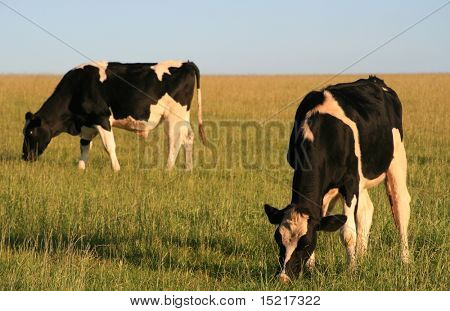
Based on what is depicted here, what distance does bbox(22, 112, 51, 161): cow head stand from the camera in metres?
13.4

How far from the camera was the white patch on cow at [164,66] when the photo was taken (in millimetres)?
13805

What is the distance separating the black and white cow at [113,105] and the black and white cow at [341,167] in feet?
21.1

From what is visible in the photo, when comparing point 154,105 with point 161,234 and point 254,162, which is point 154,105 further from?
point 161,234

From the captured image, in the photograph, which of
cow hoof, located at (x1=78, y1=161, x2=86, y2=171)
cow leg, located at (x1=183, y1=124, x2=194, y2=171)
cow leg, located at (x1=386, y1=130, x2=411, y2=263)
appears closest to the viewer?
cow leg, located at (x1=386, y1=130, x2=411, y2=263)

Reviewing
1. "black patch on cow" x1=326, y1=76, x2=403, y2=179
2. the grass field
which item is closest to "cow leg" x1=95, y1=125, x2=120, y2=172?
the grass field

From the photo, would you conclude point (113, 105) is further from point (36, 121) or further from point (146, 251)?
point (146, 251)

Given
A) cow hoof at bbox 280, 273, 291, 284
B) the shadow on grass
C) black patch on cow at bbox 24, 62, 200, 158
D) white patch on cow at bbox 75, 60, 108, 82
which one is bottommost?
the shadow on grass

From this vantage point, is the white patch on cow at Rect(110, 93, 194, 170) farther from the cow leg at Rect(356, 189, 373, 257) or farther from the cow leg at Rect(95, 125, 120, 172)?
the cow leg at Rect(356, 189, 373, 257)

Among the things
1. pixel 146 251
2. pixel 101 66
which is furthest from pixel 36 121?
pixel 146 251

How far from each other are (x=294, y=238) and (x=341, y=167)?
105 cm

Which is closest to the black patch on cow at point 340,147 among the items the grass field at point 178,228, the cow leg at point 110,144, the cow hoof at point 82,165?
the grass field at point 178,228

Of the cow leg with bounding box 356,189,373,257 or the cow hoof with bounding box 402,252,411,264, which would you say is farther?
the cow leg with bounding box 356,189,373,257

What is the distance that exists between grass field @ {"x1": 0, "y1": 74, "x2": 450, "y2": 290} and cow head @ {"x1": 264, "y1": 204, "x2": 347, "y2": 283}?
0.16 meters

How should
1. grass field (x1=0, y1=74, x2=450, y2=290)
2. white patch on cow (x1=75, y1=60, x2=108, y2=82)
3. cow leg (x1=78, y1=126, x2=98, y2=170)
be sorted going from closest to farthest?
grass field (x1=0, y1=74, x2=450, y2=290) < cow leg (x1=78, y1=126, x2=98, y2=170) < white patch on cow (x1=75, y1=60, x2=108, y2=82)
